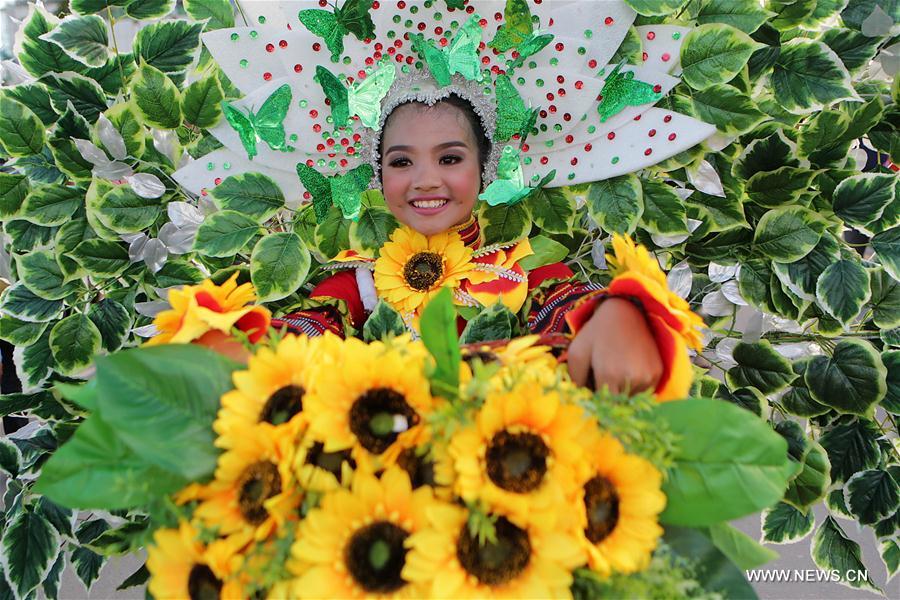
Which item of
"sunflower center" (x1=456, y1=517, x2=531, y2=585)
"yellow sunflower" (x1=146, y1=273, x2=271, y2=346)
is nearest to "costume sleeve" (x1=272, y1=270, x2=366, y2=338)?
"yellow sunflower" (x1=146, y1=273, x2=271, y2=346)

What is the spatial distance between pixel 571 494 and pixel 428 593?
143mm

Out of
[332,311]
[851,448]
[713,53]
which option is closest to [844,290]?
[851,448]

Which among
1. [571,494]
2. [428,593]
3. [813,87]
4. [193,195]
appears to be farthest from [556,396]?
[193,195]

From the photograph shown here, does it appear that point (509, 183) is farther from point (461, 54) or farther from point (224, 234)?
point (224, 234)

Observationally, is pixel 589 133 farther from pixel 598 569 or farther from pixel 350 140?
pixel 598 569

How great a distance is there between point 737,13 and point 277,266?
921mm

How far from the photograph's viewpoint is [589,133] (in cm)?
119

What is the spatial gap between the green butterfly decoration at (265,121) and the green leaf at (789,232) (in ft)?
2.93

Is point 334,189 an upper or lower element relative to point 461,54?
lower

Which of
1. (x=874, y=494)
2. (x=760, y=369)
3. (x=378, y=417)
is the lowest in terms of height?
(x=874, y=494)

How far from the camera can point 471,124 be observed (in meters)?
1.20

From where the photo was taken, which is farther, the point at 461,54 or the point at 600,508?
the point at 461,54

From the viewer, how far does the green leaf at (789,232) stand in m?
1.08

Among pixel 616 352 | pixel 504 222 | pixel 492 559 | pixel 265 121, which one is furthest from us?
pixel 504 222
